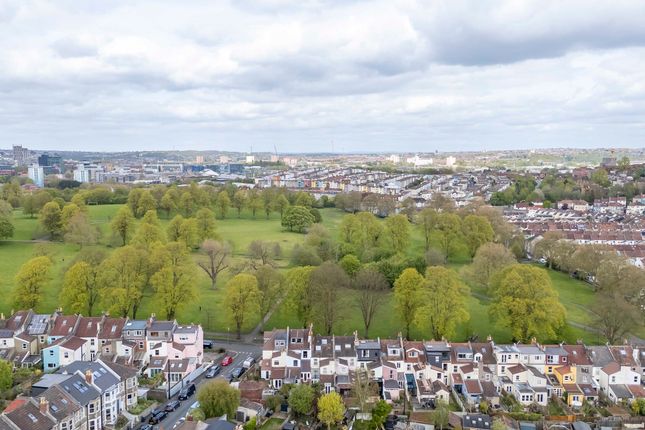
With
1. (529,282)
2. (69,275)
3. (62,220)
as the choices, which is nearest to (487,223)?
(529,282)

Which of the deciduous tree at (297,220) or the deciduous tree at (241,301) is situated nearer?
the deciduous tree at (241,301)

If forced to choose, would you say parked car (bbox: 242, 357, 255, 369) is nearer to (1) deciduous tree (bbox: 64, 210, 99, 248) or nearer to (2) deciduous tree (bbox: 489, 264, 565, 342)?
Answer: (2) deciduous tree (bbox: 489, 264, 565, 342)

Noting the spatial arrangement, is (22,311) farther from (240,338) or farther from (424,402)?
(424,402)

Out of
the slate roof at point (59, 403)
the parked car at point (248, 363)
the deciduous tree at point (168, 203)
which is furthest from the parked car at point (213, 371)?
the deciduous tree at point (168, 203)

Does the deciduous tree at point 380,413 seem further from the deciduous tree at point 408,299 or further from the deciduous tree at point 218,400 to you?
the deciduous tree at point 408,299

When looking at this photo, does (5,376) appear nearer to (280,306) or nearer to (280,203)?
(280,306)

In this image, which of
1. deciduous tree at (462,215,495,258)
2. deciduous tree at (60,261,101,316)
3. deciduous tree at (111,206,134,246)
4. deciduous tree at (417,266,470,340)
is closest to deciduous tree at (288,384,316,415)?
deciduous tree at (417,266,470,340)

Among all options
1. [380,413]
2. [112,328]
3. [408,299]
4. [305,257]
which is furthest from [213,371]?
[305,257]
